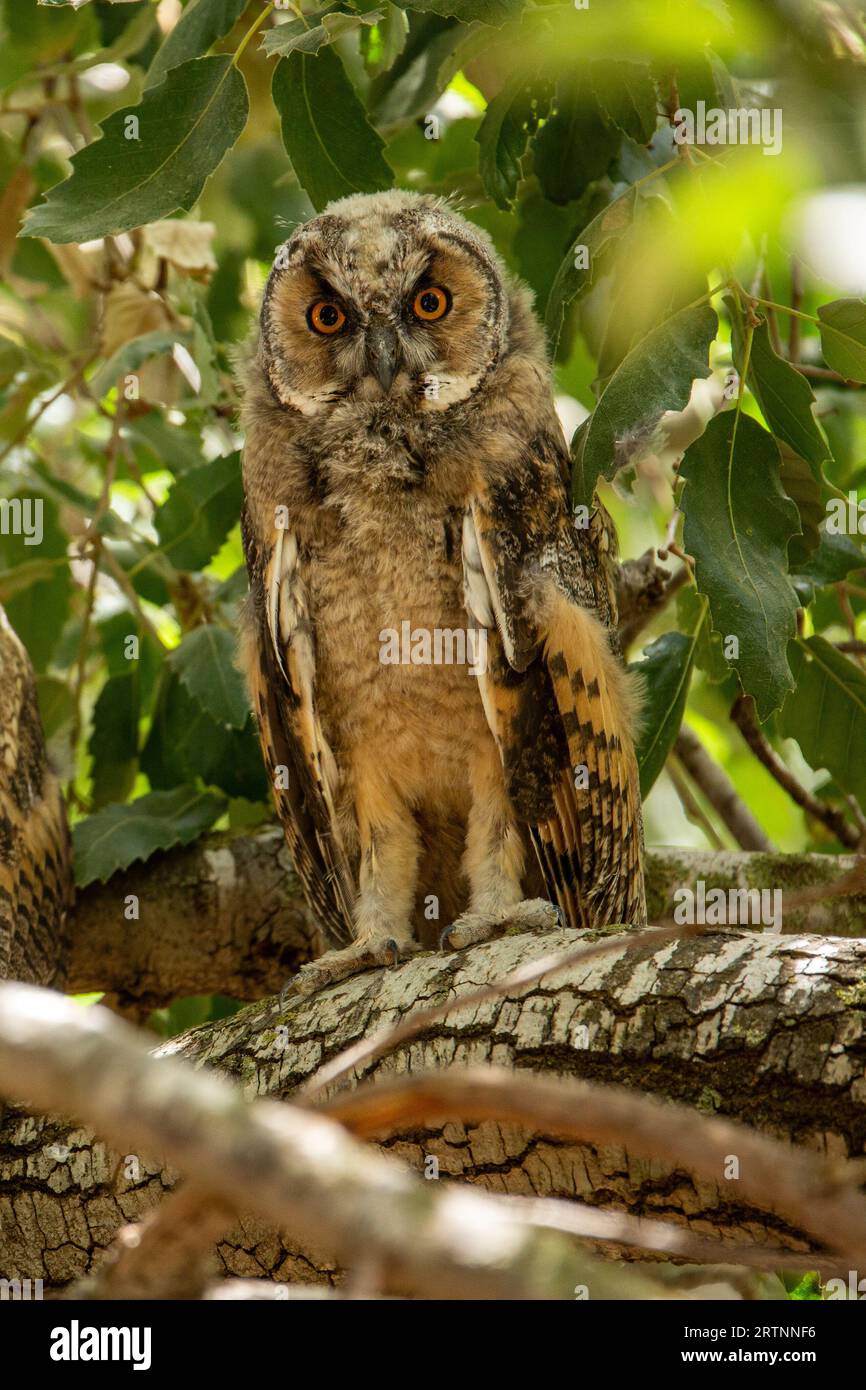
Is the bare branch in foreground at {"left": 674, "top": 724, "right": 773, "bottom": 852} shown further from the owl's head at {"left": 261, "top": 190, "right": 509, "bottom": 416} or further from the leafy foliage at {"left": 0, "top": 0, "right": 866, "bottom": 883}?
the owl's head at {"left": 261, "top": 190, "right": 509, "bottom": 416}

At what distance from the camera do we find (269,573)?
3334 mm

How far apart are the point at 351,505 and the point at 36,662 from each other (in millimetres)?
1693

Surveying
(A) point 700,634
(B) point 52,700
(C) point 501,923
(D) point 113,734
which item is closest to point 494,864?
(C) point 501,923

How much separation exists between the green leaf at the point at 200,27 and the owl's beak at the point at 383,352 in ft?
2.25

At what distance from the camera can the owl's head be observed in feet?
10.4

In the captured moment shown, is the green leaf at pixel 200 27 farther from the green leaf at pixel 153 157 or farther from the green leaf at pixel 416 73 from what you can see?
the green leaf at pixel 416 73

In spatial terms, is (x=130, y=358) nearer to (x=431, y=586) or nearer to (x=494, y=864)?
(x=431, y=586)

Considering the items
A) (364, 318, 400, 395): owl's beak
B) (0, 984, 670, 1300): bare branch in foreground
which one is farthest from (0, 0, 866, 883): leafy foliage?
(0, 984, 670, 1300): bare branch in foreground

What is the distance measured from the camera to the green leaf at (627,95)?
275 centimetres

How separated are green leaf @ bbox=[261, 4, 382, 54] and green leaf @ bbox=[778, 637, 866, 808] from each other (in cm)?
173

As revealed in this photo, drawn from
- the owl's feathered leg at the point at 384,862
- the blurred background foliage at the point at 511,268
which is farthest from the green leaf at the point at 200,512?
the owl's feathered leg at the point at 384,862

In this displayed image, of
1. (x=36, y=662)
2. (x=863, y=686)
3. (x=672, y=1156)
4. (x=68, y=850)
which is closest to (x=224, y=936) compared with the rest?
(x=68, y=850)
